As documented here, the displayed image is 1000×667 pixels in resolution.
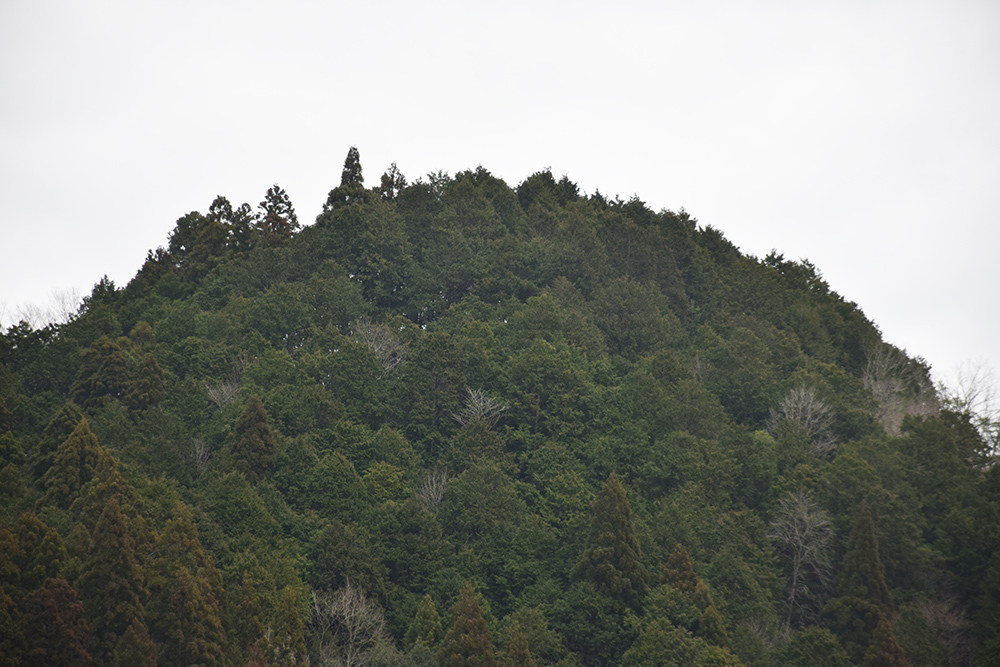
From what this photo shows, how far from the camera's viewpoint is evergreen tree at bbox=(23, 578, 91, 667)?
39.0m

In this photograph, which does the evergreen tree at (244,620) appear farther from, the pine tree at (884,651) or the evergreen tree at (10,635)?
the pine tree at (884,651)

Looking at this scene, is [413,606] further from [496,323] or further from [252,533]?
[496,323]

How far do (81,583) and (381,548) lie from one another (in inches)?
442

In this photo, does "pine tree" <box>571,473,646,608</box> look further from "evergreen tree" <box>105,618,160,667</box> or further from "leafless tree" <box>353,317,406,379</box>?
"leafless tree" <box>353,317,406,379</box>

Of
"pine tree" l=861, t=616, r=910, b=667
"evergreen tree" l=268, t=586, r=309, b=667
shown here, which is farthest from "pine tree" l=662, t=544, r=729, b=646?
"evergreen tree" l=268, t=586, r=309, b=667

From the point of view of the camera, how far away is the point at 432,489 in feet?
171

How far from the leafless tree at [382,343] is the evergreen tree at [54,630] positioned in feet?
73.1

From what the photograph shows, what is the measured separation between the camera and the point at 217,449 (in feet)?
175

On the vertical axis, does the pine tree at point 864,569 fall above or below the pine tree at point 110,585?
below

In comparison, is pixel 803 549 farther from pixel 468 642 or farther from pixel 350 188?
pixel 350 188

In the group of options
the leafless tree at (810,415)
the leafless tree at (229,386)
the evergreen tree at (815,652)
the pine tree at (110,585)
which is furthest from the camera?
the leafless tree at (810,415)

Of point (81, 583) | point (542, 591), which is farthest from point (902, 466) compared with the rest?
point (81, 583)

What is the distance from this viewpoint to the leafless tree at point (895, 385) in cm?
6344

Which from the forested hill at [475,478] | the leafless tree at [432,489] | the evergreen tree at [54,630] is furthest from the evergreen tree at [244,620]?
the leafless tree at [432,489]
